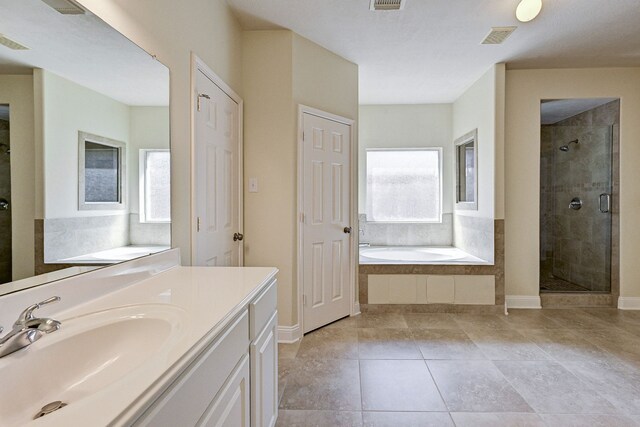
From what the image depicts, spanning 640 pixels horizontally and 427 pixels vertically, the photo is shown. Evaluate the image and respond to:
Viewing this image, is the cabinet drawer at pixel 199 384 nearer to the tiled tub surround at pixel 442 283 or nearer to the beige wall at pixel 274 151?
the beige wall at pixel 274 151

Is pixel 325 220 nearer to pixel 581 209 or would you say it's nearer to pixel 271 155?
pixel 271 155

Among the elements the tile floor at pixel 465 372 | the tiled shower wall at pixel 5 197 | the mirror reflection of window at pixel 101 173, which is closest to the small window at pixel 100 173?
the mirror reflection of window at pixel 101 173

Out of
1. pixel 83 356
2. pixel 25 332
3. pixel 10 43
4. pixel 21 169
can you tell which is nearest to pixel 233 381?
pixel 83 356

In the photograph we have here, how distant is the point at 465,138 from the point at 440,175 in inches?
24.8

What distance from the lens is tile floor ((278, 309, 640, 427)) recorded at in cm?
183

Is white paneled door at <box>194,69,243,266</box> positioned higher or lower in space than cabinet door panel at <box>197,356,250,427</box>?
higher

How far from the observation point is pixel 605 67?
3559 millimetres

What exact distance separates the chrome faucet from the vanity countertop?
2 centimetres

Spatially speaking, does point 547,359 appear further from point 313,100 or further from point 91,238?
point 91,238

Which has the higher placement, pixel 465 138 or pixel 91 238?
pixel 465 138

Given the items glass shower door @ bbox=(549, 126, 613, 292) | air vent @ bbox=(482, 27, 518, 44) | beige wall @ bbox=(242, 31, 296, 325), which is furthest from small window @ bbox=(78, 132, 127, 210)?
glass shower door @ bbox=(549, 126, 613, 292)

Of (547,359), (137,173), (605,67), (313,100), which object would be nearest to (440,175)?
(605,67)

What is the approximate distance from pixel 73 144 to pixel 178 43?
93 cm

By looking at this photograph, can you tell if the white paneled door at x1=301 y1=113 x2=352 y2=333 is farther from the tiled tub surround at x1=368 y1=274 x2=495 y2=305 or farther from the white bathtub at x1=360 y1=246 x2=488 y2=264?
the white bathtub at x1=360 y1=246 x2=488 y2=264
